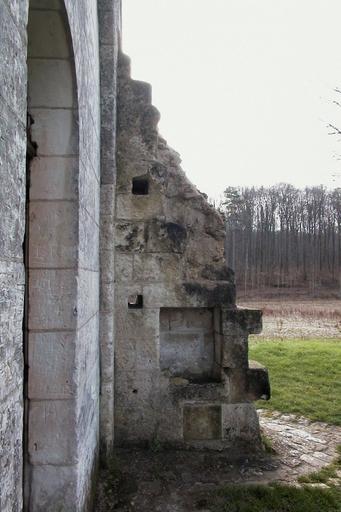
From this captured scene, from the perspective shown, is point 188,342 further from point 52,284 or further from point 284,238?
point 284,238

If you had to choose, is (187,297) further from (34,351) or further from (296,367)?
(296,367)

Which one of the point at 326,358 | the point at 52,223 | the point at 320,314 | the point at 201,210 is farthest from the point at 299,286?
the point at 52,223

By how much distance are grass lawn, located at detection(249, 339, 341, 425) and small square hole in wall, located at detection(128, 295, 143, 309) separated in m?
2.49

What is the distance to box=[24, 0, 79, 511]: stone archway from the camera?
233cm

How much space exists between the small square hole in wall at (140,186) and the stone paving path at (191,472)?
2.55m

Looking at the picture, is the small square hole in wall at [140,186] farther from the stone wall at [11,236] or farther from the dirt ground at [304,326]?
the dirt ground at [304,326]

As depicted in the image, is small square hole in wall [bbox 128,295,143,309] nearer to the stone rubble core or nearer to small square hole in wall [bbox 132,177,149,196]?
the stone rubble core

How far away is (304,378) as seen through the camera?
6.51 m

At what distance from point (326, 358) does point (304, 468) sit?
3.73 metres

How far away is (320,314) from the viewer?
18.9m

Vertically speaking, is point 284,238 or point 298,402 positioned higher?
point 284,238

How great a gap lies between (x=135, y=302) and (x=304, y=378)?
138 inches

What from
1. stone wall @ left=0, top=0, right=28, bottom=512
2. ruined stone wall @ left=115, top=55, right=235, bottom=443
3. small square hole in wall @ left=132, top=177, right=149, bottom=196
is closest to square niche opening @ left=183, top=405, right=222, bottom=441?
ruined stone wall @ left=115, top=55, right=235, bottom=443

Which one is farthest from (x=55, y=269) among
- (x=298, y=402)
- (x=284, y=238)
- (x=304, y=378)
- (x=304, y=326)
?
(x=284, y=238)
